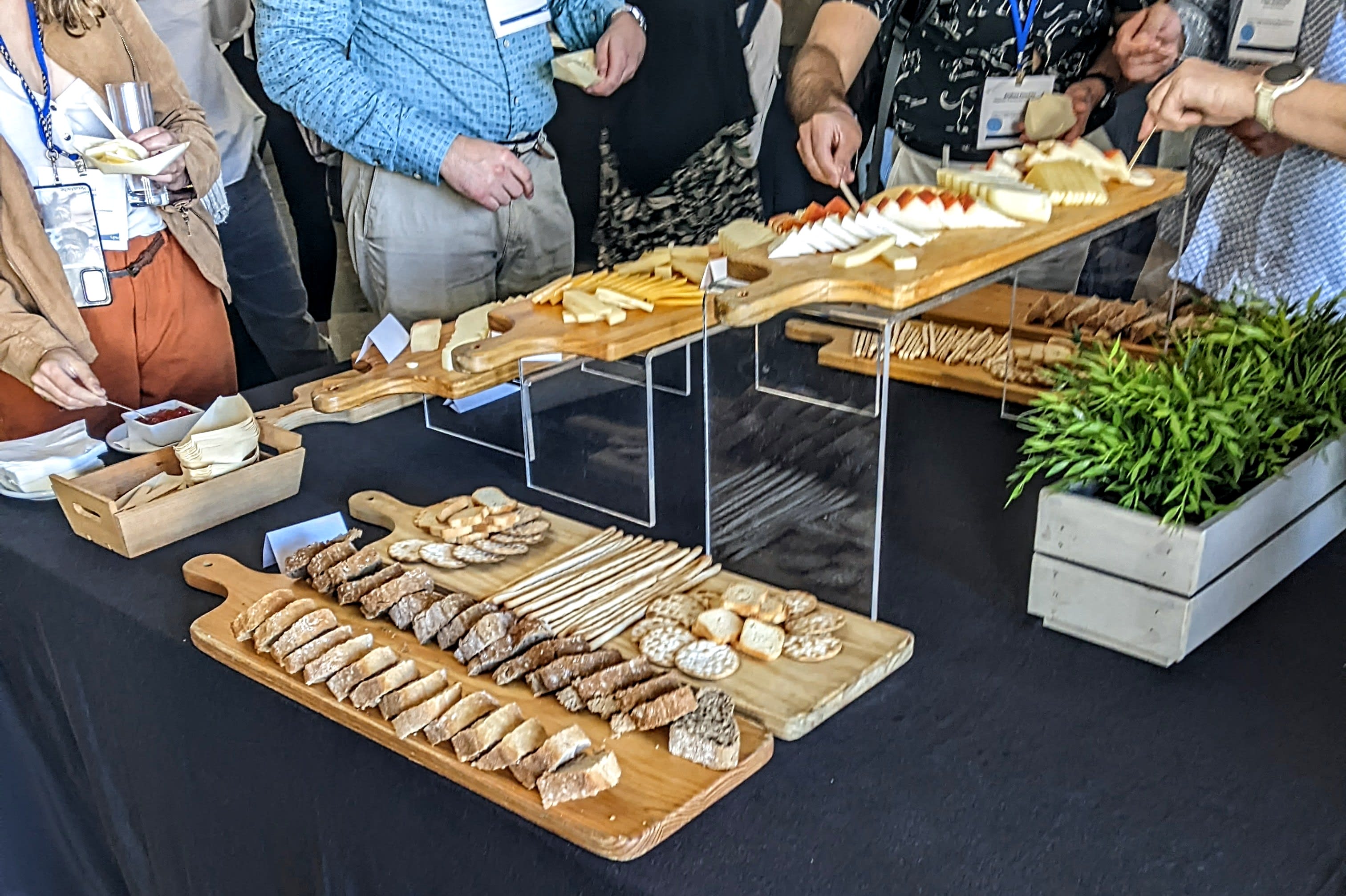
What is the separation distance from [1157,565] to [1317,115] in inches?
31.1

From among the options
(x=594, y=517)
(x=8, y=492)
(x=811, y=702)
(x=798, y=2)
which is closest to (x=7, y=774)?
(x=8, y=492)

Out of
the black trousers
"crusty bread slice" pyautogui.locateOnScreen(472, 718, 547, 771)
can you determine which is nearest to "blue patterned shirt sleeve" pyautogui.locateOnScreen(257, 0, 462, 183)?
"crusty bread slice" pyautogui.locateOnScreen(472, 718, 547, 771)

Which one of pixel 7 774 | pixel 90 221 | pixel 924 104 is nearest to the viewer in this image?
pixel 7 774

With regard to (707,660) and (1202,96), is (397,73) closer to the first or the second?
(1202,96)

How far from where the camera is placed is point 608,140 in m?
3.52

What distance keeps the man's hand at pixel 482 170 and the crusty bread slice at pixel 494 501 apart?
101 centimetres

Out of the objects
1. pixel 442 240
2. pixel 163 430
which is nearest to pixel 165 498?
pixel 163 430

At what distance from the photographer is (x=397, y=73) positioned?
2.41 metres

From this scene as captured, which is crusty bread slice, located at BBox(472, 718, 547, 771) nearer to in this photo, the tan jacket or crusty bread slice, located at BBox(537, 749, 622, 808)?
crusty bread slice, located at BBox(537, 749, 622, 808)

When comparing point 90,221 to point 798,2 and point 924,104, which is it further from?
point 798,2

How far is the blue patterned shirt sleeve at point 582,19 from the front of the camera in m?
2.67

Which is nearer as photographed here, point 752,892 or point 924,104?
point 752,892

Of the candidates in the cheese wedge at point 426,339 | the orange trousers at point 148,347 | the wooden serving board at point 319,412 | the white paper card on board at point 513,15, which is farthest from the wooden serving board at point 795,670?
the white paper card on board at point 513,15

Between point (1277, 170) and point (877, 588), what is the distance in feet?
3.58
